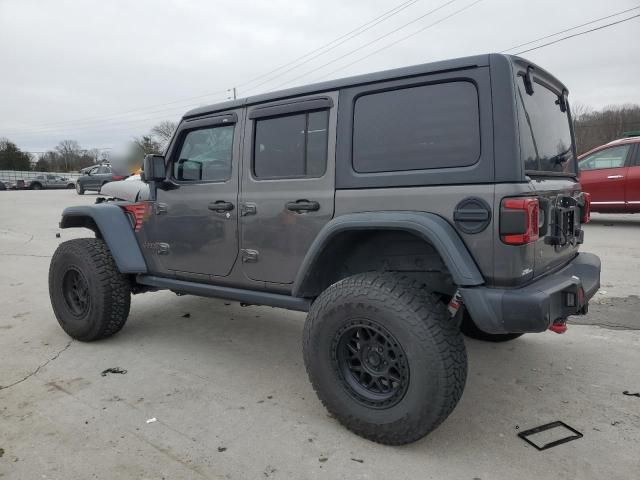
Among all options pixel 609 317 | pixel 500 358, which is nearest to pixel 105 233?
pixel 500 358

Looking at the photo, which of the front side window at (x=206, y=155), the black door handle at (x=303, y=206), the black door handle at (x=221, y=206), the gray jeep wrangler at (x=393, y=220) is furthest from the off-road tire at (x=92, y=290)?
the black door handle at (x=303, y=206)

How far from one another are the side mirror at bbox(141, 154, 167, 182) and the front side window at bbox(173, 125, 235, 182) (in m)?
0.11

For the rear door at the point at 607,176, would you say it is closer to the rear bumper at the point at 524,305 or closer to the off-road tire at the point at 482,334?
the off-road tire at the point at 482,334

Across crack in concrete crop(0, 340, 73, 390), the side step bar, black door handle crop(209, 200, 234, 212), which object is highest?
black door handle crop(209, 200, 234, 212)

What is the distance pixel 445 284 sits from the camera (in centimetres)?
281

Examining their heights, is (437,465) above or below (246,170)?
below

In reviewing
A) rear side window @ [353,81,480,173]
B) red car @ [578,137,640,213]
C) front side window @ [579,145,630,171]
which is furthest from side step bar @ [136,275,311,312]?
front side window @ [579,145,630,171]

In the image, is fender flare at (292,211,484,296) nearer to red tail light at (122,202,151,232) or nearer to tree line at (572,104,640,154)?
red tail light at (122,202,151,232)

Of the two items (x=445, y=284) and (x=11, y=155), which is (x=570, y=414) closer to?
(x=445, y=284)

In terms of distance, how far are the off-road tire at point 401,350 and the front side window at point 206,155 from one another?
139 cm

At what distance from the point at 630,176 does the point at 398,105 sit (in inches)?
339

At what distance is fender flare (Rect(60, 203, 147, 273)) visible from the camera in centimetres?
376

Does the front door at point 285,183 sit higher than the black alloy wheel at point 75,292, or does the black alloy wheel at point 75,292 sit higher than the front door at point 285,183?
the front door at point 285,183

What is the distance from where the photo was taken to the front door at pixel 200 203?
3293 millimetres
